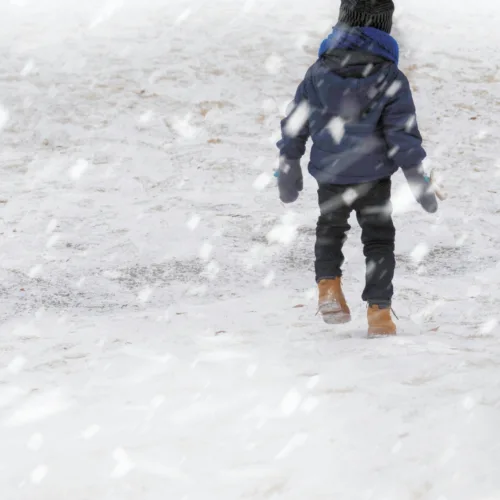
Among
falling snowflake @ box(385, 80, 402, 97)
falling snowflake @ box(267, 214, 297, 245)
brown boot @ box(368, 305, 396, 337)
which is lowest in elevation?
falling snowflake @ box(267, 214, 297, 245)

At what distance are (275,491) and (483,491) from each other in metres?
0.73

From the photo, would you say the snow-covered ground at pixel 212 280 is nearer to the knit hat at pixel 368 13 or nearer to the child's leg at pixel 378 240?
the child's leg at pixel 378 240

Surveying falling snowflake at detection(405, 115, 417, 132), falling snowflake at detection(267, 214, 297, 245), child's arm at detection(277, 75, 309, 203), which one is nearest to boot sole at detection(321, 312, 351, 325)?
child's arm at detection(277, 75, 309, 203)

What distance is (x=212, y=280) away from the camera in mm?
5762

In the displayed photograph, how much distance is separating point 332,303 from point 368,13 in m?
1.73

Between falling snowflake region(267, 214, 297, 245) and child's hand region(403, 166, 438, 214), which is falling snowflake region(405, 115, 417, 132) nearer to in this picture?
child's hand region(403, 166, 438, 214)

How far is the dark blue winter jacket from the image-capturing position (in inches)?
152

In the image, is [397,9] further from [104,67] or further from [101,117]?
[101,117]

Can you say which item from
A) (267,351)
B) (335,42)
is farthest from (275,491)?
(335,42)

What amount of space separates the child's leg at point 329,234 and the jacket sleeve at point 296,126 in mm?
287

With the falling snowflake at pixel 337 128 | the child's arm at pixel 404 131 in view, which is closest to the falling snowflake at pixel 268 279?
the falling snowflake at pixel 337 128

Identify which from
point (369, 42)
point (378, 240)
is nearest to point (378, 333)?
point (378, 240)

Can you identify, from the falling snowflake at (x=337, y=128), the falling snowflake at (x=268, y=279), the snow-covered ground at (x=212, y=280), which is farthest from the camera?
the falling snowflake at (x=268, y=279)

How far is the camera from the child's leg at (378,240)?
4113 millimetres
